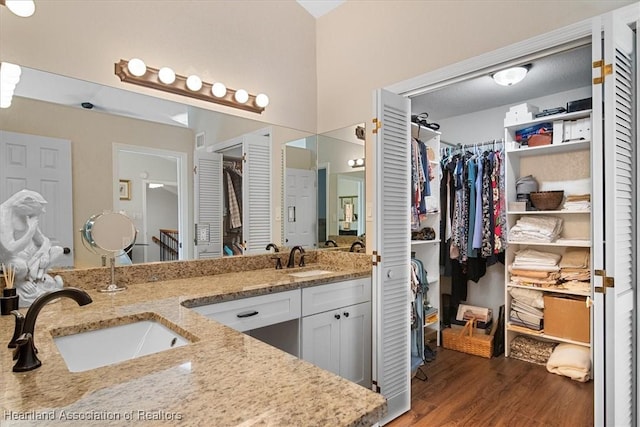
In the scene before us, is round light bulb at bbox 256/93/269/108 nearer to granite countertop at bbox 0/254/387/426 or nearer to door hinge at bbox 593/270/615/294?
granite countertop at bbox 0/254/387/426

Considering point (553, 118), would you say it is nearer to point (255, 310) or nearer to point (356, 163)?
point (356, 163)

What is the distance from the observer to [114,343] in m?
1.23

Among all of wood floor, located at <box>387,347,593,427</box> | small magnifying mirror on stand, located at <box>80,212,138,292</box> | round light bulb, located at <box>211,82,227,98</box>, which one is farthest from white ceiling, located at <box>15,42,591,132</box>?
wood floor, located at <box>387,347,593,427</box>

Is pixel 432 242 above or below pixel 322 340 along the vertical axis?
above

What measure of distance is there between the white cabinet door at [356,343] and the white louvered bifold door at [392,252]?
160 millimetres

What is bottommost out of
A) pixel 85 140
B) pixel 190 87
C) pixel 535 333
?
pixel 535 333

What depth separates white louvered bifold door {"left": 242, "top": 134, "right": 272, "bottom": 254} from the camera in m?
2.47

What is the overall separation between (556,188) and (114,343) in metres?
3.48

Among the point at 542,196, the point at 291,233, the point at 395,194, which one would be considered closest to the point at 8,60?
the point at 291,233

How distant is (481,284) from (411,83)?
2357 mm

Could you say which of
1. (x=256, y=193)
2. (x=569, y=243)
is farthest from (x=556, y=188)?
(x=256, y=193)

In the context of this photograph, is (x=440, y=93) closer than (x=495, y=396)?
No

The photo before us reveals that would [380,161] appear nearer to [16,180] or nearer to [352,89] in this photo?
[352,89]

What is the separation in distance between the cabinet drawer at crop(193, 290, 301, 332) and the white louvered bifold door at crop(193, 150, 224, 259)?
60 cm
